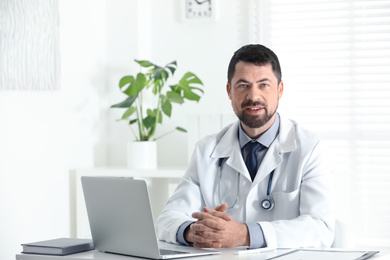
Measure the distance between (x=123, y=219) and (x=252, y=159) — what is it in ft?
2.04

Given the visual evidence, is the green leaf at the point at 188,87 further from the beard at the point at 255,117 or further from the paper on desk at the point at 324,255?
the paper on desk at the point at 324,255

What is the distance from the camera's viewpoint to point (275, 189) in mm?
2084

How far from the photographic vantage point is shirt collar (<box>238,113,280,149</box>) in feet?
7.20

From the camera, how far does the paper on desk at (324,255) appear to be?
1646 millimetres

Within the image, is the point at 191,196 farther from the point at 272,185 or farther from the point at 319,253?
the point at 319,253

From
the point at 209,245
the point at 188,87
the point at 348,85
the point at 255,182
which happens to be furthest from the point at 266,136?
the point at 348,85

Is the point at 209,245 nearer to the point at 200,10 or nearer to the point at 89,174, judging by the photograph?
the point at 89,174

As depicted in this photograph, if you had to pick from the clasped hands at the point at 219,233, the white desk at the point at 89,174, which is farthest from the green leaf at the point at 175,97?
the clasped hands at the point at 219,233

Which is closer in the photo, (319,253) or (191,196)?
(319,253)

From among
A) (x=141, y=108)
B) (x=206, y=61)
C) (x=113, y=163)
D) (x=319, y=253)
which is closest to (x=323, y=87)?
(x=206, y=61)

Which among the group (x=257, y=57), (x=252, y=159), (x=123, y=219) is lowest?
(x=123, y=219)

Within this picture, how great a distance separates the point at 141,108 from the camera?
3.44 m

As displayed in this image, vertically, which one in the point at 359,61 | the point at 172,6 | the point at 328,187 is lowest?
the point at 328,187

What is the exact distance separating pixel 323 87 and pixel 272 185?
5.01 feet
